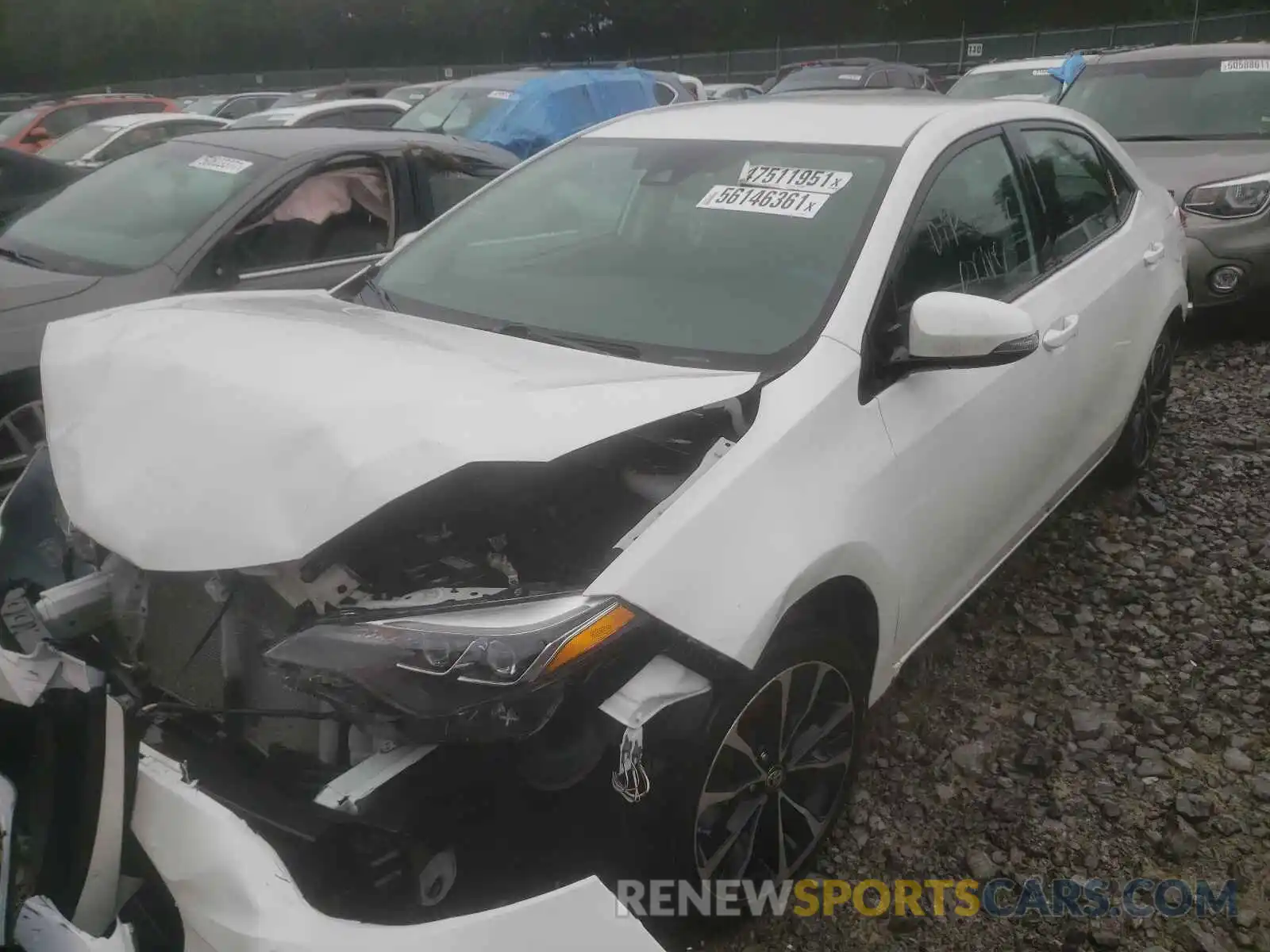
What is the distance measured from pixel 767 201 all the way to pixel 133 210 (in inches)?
134

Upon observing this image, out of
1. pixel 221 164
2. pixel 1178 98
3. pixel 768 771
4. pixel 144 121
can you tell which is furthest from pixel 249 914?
pixel 144 121

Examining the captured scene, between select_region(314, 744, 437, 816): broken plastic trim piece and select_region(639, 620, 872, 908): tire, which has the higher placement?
select_region(314, 744, 437, 816): broken plastic trim piece

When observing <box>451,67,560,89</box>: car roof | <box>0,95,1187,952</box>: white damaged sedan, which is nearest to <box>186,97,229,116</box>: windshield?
<box>451,67,560,89</box>: car roof

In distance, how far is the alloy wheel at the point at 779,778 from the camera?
6.70 ft

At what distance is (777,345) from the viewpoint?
238 cm

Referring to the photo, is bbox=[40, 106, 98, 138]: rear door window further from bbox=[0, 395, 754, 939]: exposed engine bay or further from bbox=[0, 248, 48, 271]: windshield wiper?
bbox=[0, 395, 754, 939]: exposed engine bay

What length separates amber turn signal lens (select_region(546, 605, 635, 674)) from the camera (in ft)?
5.49

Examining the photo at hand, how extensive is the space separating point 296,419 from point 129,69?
143 ft

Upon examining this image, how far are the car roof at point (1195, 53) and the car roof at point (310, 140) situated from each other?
16.2 ft

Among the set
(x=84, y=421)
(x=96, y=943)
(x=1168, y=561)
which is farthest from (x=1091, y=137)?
(x=96, y=943)

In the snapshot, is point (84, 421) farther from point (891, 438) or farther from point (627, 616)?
point (891, 438)

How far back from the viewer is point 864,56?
102 ft

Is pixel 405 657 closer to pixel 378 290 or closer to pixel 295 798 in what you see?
pixel 295 798

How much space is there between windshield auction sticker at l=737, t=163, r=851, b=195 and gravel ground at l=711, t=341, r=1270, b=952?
5.05 ft
